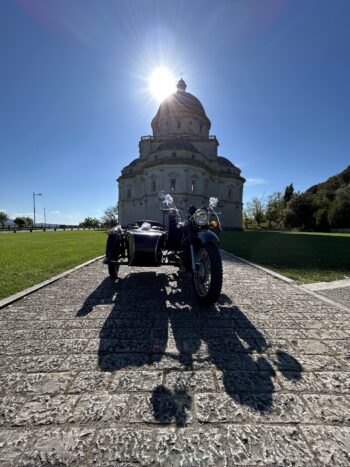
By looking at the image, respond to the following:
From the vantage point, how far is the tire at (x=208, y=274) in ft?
11.7


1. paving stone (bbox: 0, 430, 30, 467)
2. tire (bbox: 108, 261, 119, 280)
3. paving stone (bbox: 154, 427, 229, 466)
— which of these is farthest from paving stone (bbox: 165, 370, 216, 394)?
tire (bbox: 108, 261, 119, 280)

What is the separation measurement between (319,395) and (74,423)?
1.70 meters

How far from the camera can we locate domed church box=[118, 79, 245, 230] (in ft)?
142

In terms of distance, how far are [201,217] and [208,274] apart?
955mm

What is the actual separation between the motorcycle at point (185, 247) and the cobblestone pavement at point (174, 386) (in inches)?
21.4

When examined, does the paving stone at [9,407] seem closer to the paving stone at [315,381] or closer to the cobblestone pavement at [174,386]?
the cobblestone pavement at [174,386]

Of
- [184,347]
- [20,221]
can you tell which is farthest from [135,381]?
[20,221]

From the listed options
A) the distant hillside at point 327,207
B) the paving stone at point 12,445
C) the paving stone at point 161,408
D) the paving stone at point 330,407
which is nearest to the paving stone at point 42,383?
the paving stone at point 12,445

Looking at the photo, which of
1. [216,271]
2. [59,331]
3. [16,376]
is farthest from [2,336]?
[216,271]

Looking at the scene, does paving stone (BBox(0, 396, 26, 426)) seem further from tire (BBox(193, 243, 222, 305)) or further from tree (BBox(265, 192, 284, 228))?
tree (BBox(265, 192, 284, 228))

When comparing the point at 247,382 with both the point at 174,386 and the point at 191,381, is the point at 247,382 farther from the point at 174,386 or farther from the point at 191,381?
the point at 174,386

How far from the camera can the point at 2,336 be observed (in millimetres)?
2688

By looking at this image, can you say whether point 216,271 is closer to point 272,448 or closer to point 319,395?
point 319,395

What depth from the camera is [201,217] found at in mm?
4125
